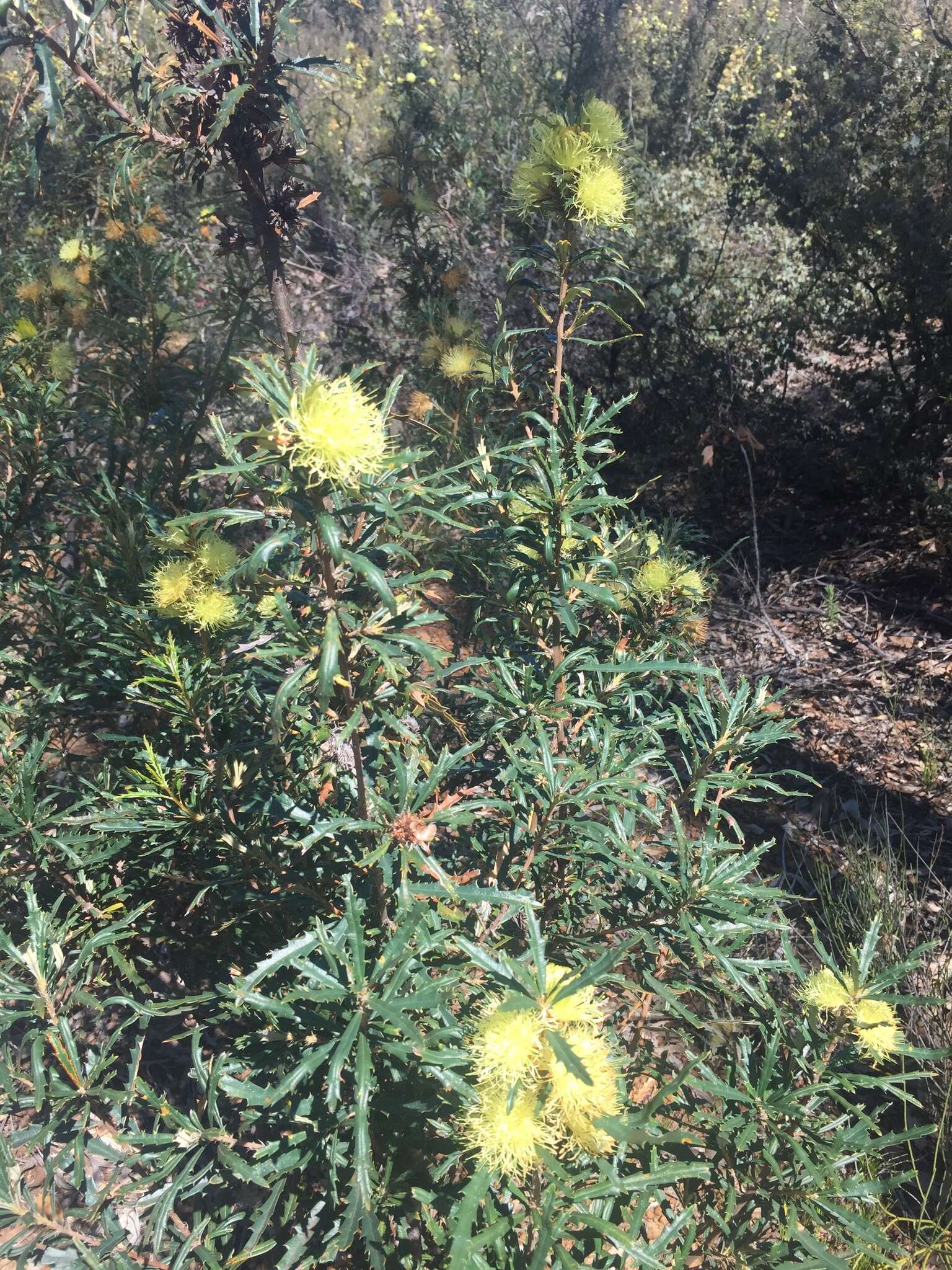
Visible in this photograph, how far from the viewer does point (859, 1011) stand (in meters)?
1.32

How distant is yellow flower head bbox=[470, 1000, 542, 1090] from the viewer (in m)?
0.95

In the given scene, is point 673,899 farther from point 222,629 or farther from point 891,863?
point 891,863

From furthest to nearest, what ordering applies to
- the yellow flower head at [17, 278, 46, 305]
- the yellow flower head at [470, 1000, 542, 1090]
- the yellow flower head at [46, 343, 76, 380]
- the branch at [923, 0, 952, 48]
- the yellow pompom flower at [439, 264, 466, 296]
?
the branch at [923, 0, 952, 48] < the yellow pompom flower at [439, 264, 466, 296] < the yellow flower head at [17, 278, 46, 305] < the yellow flower head at [46, 343, 76, 380] < the yellow flower head at [470, 1000, 542, 1090]

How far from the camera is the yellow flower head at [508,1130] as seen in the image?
967mm

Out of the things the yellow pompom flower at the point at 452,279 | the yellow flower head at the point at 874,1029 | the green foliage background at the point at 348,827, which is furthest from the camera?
the yellow pompom flower at the point at 452,279

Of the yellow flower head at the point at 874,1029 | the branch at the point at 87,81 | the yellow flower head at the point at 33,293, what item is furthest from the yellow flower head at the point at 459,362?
the yellow flower head at the point at 874,1029

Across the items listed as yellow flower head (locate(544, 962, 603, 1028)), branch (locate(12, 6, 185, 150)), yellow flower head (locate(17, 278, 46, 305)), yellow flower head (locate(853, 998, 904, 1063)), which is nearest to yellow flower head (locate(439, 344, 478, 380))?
branch (locate(12, 6, 185, 150))

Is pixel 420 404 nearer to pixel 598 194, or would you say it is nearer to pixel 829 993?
pixel 598 194

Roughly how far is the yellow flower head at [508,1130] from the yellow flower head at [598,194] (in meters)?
1.41

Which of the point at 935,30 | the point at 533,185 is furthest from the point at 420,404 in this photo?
the point at 935,30

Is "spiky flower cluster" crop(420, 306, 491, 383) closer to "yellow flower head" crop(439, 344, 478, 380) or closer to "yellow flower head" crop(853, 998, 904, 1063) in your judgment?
"yellow flower head" crop(439, 344, 478, 380)

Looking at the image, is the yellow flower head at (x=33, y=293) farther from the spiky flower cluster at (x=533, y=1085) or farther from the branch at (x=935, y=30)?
the branch at (x=935, y=30)

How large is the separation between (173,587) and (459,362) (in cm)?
128

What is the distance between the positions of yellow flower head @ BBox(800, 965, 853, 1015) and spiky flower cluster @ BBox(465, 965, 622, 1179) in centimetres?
50
